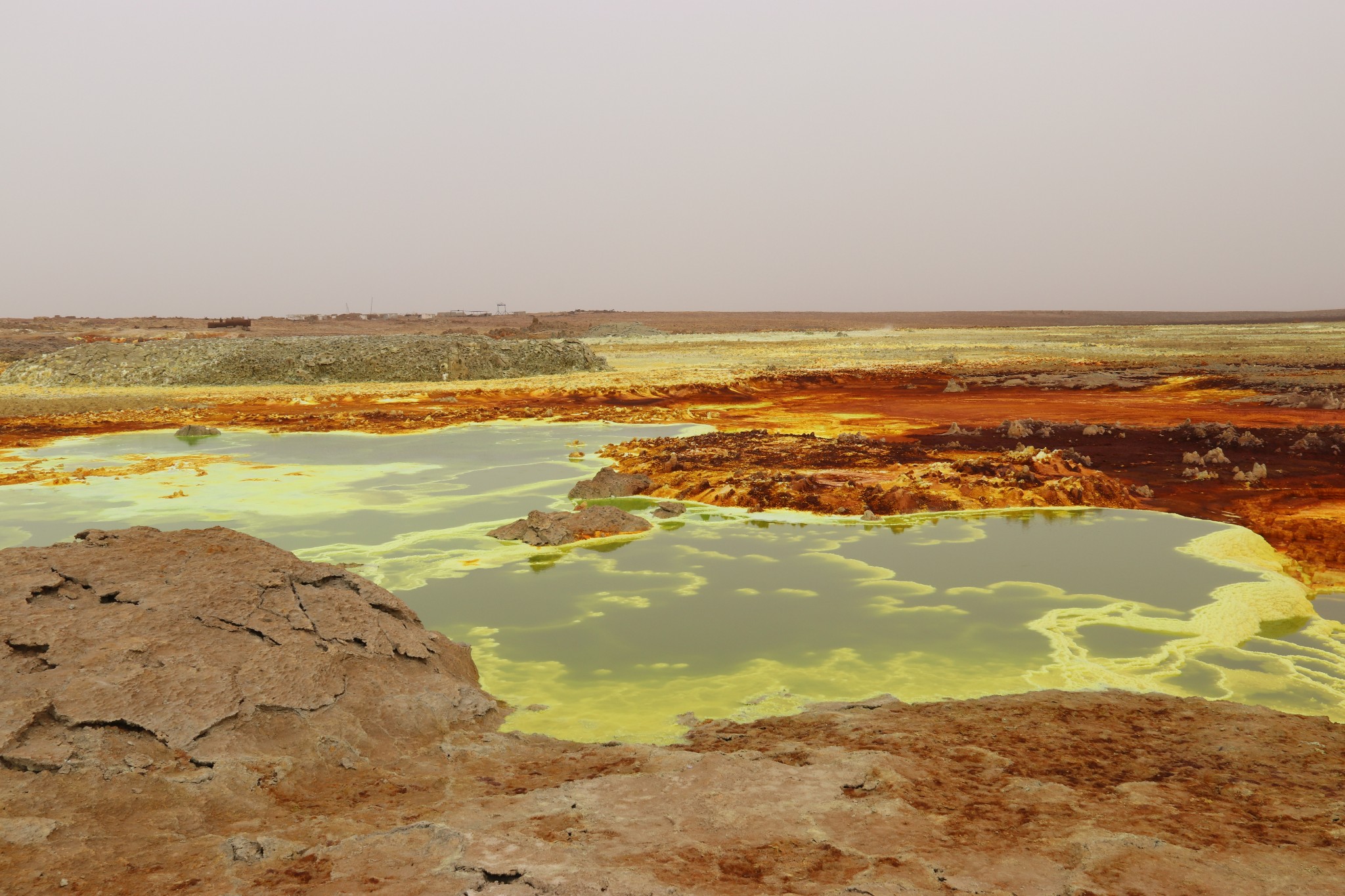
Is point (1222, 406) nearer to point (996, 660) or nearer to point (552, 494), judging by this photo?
point (552, 494)

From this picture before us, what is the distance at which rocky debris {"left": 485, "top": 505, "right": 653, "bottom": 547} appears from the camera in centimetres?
1024

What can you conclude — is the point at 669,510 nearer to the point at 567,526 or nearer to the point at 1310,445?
the point at 567,526

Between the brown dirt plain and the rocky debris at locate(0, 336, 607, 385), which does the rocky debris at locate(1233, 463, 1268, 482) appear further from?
the rocky debris at locate(0, 336, 607, 385)

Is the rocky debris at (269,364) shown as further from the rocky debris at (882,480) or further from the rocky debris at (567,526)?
the rocky debris at (567,526)

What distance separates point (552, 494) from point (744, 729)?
841cm

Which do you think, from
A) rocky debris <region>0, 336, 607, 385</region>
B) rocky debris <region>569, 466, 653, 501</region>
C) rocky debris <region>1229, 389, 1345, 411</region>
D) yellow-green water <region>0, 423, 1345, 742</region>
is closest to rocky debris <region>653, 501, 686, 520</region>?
yellow-green water <region>0, 423, 1345, 742</region>

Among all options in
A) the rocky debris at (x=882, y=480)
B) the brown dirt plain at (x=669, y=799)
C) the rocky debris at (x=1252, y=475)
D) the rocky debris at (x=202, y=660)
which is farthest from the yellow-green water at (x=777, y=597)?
the rocky debris at (x=1252, y=475)

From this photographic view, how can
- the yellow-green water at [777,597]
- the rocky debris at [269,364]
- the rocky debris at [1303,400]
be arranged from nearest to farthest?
the yellow-green water at [777,597] < the rocky debris at [1303,400] < the rocky debris at [269,364]

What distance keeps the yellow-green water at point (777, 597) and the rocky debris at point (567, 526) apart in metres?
0.23

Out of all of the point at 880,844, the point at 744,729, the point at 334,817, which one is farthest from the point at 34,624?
the point at 880,844

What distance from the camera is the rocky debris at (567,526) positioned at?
10.2m

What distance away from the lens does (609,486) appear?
42.0 ft

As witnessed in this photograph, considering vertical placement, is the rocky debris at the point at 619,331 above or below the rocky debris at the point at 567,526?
above

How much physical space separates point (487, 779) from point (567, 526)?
6156 millimetres
